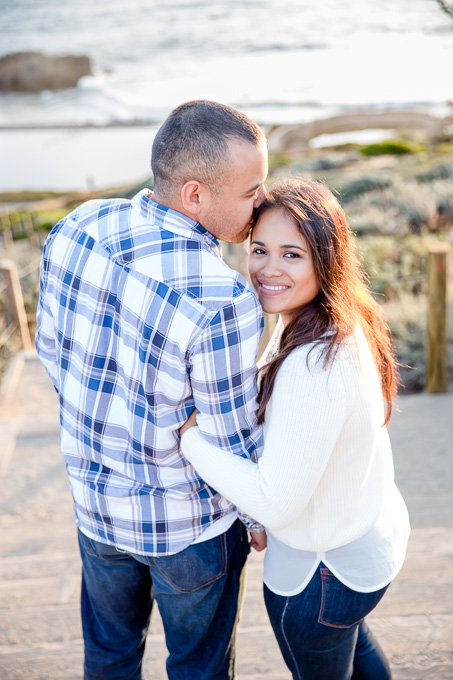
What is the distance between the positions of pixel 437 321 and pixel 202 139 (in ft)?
10.9

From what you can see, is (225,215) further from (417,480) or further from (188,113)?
(417,480)

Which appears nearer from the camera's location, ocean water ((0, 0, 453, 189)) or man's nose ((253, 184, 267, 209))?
man's nose ((253, 184, 267, 209))

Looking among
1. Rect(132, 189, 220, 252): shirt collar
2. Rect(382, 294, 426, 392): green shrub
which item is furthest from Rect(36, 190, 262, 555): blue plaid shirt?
Rect(382, 294, 426, 392): green shrub

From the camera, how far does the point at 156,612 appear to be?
91.7 inches

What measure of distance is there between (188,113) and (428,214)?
295 inches

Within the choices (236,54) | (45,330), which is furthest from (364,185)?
(45,330)

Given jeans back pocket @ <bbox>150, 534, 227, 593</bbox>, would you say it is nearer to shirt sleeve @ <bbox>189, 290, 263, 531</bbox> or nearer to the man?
the man

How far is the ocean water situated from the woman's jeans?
316 cm

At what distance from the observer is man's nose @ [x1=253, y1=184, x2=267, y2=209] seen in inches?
54.7

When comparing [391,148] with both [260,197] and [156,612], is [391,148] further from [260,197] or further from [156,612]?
[260,197]

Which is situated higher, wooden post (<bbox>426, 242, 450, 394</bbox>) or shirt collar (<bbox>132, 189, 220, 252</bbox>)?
shirt collar (<bbox>132, 189, 220, 252</bbox>)

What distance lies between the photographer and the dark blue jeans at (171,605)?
4.69ft

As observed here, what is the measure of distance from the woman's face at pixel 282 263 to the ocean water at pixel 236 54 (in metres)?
2.62

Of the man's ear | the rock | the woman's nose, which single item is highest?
the rock
